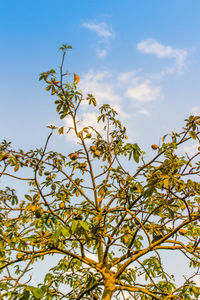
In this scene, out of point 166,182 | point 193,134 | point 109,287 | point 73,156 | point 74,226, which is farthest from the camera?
point 73,156

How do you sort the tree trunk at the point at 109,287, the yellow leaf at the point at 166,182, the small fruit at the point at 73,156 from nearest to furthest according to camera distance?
the yellow leaf at the point at 166,182
the tree trunk at the point at 109,287
the small fruit at the point at 73,156

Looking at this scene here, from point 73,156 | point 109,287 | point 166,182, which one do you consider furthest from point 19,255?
point 166,182

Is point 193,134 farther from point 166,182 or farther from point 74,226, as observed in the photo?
point 74,226

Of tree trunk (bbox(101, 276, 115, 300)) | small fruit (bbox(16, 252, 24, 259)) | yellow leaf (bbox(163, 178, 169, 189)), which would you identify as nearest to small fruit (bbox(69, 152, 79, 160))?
small fruit (bbox(16, 252, 24, 259))

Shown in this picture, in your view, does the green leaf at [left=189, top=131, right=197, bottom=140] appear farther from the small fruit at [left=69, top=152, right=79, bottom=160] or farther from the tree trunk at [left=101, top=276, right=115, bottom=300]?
the tree trunk at [left=101, top=276, right=115, bottom=300]

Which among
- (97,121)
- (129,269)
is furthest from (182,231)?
(97,121)

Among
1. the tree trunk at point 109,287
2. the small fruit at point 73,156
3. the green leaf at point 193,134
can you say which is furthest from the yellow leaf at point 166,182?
the small fruit at point 73,156

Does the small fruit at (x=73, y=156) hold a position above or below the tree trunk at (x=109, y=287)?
above

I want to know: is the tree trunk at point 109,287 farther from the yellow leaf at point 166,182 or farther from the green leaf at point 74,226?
the yellow leaf at point 166,182

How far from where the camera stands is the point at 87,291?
3480 millimetres

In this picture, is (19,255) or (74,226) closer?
(74,226)

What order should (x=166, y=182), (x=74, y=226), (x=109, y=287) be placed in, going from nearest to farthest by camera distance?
(x=74, y=226), (x=166, y=182), (x=109, y=287)

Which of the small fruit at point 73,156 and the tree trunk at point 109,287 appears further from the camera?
the small fruit at point 73,156

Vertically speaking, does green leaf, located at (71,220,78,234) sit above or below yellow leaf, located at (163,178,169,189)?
below
